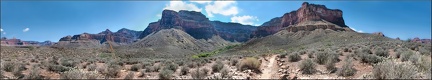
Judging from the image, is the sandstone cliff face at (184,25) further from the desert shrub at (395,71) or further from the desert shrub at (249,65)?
the desert shrub at (395,71)

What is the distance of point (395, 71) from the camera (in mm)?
9805

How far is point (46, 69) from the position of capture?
651 inches

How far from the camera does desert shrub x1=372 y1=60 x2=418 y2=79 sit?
9.56 m

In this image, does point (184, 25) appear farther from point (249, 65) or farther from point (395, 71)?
point (395, 71)

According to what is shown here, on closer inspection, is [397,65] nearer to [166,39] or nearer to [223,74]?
[223,74]

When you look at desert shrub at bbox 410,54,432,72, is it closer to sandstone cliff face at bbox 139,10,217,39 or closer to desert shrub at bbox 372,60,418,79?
desert shrub at bbox 372,60,418,79

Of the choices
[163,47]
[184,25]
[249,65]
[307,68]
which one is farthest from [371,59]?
[184,25]

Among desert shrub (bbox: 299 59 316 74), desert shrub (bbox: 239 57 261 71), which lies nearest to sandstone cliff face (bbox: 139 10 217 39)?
desert shrub (bbox: 239 57 261 71)

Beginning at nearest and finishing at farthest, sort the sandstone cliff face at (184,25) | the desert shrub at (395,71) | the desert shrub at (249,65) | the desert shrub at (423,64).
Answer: the desert shrub at (395,71) → the desert shrub at (423,64) → the desert shrub at (249,65) → the sandstone cliff face at (184,25)

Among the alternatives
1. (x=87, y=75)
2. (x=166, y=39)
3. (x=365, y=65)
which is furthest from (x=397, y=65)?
(x=166, y=39)

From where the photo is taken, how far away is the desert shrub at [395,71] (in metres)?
9.56

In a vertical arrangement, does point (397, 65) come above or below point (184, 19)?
below

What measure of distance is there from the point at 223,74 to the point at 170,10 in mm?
170971

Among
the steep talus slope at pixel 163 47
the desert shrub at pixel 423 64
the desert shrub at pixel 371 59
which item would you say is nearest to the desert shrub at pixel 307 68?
the desert shrub at pixel 371 59
